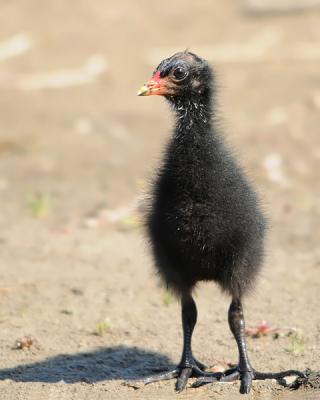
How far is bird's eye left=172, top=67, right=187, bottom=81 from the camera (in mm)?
3680

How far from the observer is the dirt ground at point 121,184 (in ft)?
14.3

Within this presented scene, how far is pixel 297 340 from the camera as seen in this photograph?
450 centimetres

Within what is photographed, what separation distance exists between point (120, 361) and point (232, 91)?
7.32m

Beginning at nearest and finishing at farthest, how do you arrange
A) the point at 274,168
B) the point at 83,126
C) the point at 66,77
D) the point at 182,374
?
the point at 182,374, the point at 274,168, the point at 83,126, the point at 66,77

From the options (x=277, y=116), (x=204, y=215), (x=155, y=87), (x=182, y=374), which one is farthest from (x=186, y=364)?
(x=277, y=116)

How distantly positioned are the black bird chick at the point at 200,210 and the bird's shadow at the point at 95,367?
32cm

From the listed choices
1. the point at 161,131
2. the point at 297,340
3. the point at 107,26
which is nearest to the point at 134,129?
the point at 161,131

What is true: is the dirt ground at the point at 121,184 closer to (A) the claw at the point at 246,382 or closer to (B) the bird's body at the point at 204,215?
(A) the claw at the point at 246,382

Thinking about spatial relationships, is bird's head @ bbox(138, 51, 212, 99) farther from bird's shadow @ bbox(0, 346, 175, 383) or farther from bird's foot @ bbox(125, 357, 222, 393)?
bird's shadow @ bbox(0, 346, 175, 383)

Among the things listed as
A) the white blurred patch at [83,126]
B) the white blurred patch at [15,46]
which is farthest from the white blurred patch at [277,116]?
the white blurred patch at [15,46]

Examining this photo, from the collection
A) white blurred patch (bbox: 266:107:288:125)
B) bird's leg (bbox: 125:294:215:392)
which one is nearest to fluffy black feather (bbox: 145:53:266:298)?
bird's leg (bbox: 125:294:215:392)

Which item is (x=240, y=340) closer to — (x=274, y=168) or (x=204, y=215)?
(x=204, y=215)

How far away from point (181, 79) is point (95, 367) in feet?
6.94

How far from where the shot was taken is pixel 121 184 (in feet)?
26.3
